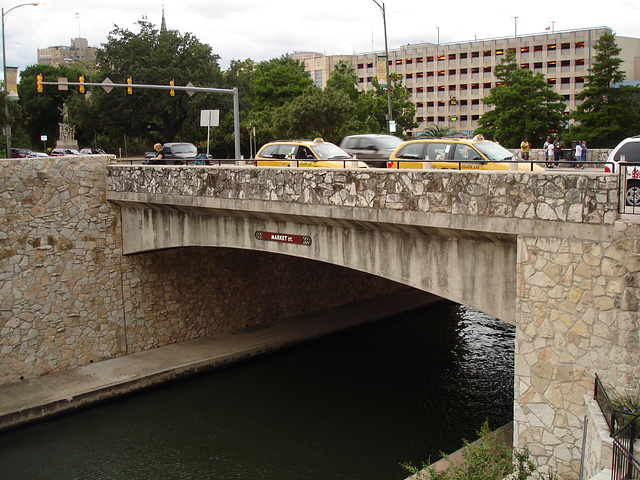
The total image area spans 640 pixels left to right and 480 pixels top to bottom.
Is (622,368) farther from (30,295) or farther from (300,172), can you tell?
(30,295)

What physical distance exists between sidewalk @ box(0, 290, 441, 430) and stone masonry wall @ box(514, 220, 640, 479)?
433 inches

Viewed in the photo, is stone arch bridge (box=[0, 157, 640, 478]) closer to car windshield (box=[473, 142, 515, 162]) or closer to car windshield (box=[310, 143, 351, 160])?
car windshield (box=[310, 143, 351, 160])

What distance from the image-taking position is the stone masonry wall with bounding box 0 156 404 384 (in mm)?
17859

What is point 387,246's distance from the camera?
13133mm

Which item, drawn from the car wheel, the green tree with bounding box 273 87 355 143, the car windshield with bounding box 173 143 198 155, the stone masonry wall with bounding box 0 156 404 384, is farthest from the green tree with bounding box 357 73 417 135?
the car wheel

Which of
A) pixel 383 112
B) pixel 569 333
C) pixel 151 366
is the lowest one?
pixel 151 366

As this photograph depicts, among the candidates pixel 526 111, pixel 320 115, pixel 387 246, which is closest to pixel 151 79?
pixel 320 115

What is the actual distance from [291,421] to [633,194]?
33.9 ft

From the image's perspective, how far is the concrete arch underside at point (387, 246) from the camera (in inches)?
450

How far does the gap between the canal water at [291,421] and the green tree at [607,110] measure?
77.0 feet

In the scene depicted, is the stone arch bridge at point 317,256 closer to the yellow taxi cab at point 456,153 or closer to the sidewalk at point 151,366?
the sidewalk at point 151,366

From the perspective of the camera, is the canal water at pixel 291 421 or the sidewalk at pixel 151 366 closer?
the canal water at pixel 291 421

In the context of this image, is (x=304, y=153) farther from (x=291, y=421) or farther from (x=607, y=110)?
(x=607, y=110)

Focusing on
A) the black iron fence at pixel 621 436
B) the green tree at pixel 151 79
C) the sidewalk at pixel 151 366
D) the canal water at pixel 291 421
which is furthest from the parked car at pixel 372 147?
the green tree at pixel 151 79
